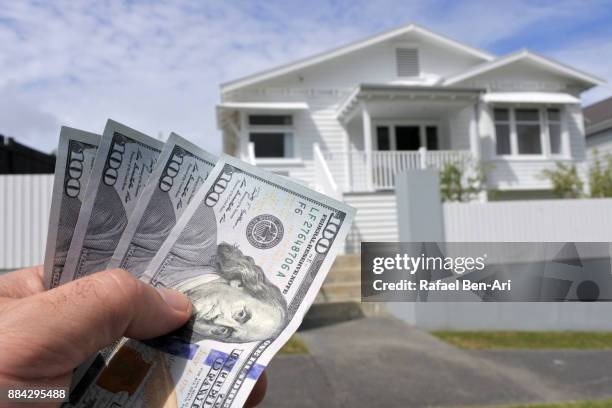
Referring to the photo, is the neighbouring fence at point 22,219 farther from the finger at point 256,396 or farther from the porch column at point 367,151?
the porch column at point 367,151

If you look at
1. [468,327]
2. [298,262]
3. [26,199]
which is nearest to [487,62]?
[468,327]

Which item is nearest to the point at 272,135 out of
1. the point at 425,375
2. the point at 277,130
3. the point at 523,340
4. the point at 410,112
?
the point at 277,130

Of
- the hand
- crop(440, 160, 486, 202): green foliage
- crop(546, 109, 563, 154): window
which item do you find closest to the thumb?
the hand

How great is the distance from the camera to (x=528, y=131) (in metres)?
14.8

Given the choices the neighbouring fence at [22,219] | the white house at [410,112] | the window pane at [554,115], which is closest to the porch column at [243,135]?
the white house at [410,112]

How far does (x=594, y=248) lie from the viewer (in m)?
2.30

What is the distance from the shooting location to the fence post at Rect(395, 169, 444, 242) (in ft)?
22.6

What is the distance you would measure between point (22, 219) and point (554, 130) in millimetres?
14929

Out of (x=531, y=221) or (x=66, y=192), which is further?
(x=531, y=221)

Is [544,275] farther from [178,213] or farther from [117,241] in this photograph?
[117,241]

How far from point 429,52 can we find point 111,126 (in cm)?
1488

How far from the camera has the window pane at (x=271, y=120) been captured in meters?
13.8

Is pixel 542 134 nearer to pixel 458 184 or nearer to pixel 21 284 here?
pixel 458 184

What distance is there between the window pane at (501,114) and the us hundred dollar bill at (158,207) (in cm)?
1469
